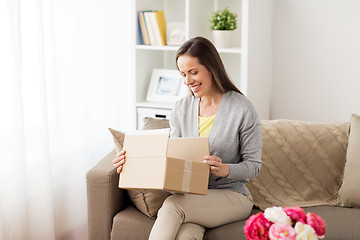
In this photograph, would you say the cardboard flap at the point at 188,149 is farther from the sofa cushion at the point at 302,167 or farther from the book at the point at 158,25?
the book at the point at 158,25

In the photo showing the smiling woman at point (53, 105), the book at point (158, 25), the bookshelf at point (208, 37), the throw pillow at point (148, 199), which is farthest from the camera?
the book at point (158, 25)

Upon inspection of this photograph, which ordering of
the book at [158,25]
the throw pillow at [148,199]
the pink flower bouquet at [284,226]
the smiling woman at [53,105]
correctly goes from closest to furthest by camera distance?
the pink flower bouquet at [284,226] < the throw pillow at [148,199] < the smiling woman at [53,105] < the book at [158,25]

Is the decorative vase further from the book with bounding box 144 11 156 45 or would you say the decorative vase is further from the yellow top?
the yellow top

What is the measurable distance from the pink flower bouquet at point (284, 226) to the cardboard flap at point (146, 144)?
1.86 feet

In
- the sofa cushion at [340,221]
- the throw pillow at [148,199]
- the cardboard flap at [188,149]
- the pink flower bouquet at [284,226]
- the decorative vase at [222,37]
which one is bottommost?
the sofa cushion at [340,221]

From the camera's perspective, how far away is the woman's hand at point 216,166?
2.07 metres

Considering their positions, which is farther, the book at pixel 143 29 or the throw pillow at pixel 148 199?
the book at pixel 143 29

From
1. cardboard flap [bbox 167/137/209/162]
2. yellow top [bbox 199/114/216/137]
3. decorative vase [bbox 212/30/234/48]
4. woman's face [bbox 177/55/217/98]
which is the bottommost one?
cardboard flap [bbox 167/137/209/162]

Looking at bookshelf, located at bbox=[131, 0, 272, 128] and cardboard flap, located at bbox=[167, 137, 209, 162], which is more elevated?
bookshelf, located at bbox=[131, 0, 272, 128]

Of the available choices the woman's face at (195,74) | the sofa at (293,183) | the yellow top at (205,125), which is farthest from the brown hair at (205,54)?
the sofa at (293,183)

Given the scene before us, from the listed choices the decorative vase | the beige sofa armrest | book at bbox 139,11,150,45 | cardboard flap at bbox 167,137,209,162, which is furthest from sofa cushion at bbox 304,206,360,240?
book at bbox 139,11,150,45

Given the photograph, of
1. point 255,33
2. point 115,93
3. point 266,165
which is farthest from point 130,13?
point 266,165

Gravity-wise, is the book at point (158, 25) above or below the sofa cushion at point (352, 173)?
above

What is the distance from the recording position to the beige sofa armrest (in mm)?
2379
